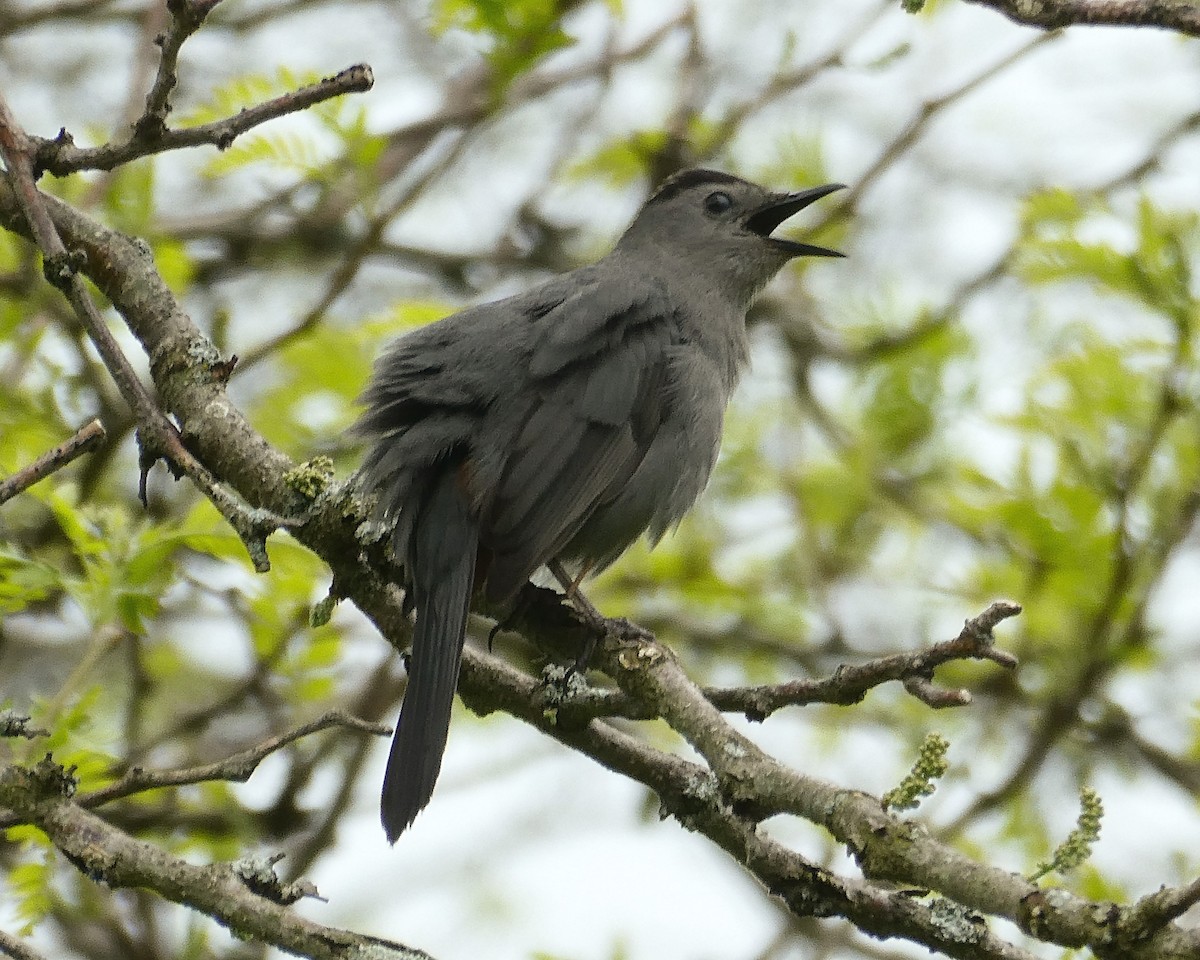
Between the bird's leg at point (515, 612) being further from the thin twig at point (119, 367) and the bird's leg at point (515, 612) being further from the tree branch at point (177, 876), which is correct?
the tree branch at point (177, 876)

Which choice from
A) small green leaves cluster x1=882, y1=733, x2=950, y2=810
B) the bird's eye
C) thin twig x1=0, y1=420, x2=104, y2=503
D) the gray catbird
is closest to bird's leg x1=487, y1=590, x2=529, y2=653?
the gray catbird

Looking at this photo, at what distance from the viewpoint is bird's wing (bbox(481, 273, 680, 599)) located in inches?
163

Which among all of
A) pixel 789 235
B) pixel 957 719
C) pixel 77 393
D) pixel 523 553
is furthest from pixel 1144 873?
pixel 77 393

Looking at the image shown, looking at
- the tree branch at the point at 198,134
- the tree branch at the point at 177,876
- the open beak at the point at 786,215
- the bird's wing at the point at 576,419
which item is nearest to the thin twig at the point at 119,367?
the tree branch at the point at 198,134

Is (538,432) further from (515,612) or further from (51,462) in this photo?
(51,462)

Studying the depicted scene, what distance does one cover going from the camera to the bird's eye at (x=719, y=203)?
5.98 metres

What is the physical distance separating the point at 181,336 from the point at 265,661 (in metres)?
1.55

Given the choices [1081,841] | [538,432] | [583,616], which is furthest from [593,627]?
[1081,841]

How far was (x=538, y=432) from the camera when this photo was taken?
14.4 feet

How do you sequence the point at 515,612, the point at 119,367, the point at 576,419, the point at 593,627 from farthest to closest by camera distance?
the point at 576,419
the point at 515,612
the point at 593,627
the point at 119,367

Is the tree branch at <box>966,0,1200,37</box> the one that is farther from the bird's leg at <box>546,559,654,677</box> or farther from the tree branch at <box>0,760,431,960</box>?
the tree branch at <box>0,760,431,960</box>

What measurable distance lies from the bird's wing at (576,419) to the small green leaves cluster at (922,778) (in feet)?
4.98

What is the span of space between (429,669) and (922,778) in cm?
132

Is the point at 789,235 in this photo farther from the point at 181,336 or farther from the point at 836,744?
the point at 181,336
